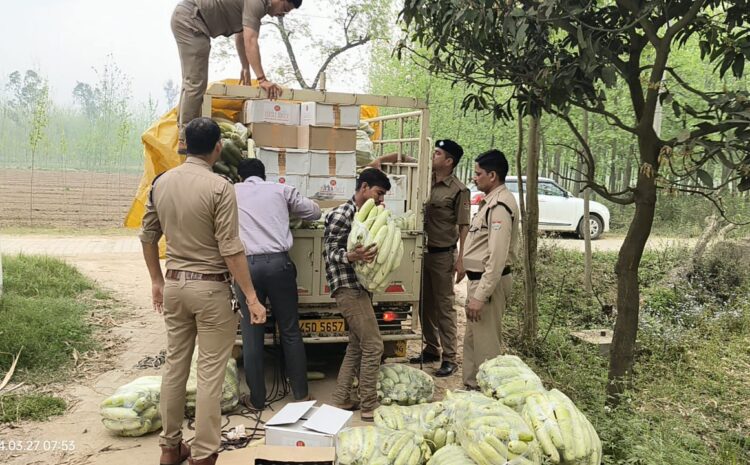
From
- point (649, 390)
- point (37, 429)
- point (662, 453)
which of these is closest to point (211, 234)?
point (37, 429)

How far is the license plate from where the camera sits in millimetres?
6000

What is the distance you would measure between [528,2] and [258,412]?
3930mm

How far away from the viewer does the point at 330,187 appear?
607 cm

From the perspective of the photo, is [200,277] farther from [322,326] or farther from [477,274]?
[477,274]

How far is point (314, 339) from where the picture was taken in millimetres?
5984

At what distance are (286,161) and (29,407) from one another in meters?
3.06

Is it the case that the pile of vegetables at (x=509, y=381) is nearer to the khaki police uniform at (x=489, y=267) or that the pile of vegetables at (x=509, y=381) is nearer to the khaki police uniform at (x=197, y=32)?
the khaki police uniform at (x=489, y=267)

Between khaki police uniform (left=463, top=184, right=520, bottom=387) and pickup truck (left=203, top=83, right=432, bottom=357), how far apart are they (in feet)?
2.62

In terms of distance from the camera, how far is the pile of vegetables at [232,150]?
6031mm

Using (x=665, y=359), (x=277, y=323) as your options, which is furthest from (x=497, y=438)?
(x=665, y=359)

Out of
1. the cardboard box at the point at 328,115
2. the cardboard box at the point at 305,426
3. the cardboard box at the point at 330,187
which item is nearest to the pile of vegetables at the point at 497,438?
the cardboard box at the point at 305,426

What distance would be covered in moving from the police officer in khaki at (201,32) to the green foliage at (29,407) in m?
2.50

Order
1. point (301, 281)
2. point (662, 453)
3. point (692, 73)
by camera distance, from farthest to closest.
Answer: point (692, 73) → point (301, 281) → point (662, 453)

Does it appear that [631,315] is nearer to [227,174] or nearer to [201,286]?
[201,286]
